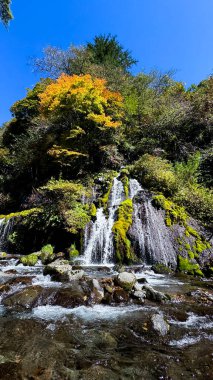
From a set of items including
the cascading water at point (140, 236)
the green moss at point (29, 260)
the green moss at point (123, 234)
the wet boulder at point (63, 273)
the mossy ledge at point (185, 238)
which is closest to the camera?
the wet boulder at point (63, 273)

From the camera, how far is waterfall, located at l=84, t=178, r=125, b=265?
1181cm

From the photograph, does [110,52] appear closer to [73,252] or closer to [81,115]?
[81,115]

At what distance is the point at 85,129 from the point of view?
65.0ft

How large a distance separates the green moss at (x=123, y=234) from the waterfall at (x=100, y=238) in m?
0.35

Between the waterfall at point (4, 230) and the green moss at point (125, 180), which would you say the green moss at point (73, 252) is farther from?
the waterfall at point (4, 230)

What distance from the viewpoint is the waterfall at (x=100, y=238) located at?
1181cm

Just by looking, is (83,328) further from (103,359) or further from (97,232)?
(97,232)

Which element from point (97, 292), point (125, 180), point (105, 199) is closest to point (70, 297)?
point (97, 292)

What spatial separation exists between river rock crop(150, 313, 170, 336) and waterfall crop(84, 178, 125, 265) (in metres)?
6.15

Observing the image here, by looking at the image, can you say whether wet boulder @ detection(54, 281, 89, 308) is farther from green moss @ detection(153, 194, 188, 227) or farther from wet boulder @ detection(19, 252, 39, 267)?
green moss @ detection(153, 194, 188, 227)

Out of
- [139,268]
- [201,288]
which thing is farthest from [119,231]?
[201,288]

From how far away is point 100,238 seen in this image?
1238cm

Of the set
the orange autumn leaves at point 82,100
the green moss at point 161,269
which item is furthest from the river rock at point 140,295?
the orange autumn leaves at point 82,100

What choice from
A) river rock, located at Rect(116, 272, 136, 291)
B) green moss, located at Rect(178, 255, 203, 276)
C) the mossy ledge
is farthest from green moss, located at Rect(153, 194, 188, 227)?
river rock, located at Rect(116, 272, 136, 291)
